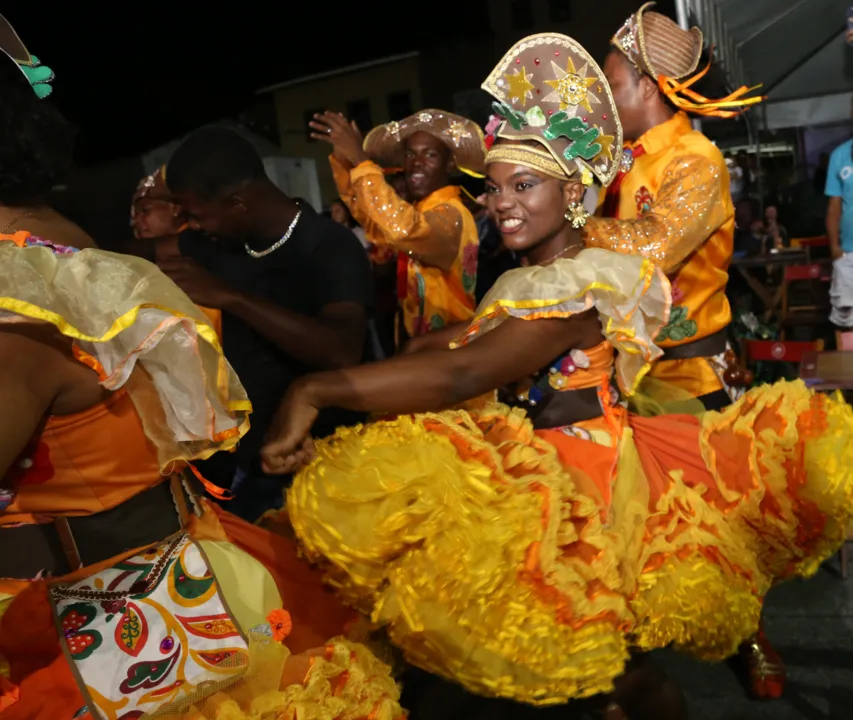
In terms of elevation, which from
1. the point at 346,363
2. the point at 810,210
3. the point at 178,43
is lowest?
the point at 810,210

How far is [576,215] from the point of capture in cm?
241

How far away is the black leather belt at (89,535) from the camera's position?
1650 mm

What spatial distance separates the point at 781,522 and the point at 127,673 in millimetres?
1731

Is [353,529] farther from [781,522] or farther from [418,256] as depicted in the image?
[418,256]

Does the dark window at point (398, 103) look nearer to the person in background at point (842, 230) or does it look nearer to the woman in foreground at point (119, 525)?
the person in background at point (842, 230)

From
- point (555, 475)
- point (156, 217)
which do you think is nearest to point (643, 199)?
point (555, 475)

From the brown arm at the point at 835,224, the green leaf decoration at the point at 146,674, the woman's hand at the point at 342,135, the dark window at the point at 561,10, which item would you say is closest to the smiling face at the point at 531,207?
the green leaf decoration at the point at 146,674

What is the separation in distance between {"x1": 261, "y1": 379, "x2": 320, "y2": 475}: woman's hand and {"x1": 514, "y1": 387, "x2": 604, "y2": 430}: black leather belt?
677 millimetres

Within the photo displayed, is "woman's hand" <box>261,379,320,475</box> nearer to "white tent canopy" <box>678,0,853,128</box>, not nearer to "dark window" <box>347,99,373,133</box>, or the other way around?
"white tent canopy" <box>678,0,853,128</box>

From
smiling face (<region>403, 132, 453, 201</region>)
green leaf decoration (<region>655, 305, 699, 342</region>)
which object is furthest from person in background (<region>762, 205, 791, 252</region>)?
green leaf decoration (<region>655, 305, 699, 342</region>)

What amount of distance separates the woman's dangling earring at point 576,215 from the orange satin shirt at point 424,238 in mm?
1887

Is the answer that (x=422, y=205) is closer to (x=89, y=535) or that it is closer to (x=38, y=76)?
(x=38, y=76)

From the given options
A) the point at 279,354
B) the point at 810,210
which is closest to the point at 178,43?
the point at 279,354

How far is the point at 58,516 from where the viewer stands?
166 centimetres
